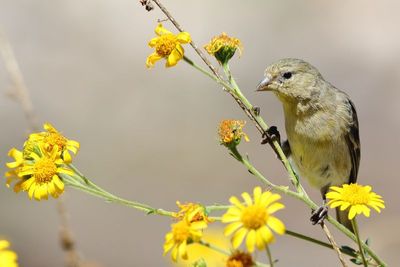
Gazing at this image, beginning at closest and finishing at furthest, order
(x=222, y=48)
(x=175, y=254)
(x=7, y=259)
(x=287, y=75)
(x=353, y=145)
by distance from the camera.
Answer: (x=7, y=259) < (x=175, y=254) < (x=222, y=48) < (x=287, y=75) < (x=353, y=145)

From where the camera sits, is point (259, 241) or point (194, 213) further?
point (194, 213)

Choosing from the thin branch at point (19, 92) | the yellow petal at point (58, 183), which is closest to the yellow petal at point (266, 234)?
the yellow petal at point (58, 183)

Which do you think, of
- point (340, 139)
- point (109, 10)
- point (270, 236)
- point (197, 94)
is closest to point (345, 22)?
point (197, 94)

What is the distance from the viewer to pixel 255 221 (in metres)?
2.30

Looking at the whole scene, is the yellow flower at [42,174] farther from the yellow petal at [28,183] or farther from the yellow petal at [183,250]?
the yellow petal at [183,250]

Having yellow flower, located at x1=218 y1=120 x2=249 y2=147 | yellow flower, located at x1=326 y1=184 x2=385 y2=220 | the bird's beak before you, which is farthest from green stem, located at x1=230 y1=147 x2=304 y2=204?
the bird's beak

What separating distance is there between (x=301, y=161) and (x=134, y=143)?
9.70m

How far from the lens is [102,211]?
1301 cm

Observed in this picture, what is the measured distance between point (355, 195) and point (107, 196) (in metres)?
0.90

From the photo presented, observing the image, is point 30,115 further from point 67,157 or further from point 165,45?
point 165,45

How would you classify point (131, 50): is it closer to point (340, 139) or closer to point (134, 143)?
point (134, 143)

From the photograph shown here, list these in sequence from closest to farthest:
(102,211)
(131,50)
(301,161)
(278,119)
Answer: (301,161) → (102,211) → (278,119) → (131,50)

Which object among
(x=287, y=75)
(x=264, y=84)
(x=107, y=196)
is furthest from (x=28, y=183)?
(x=287, y=75)

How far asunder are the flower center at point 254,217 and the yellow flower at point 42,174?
2.70ft
